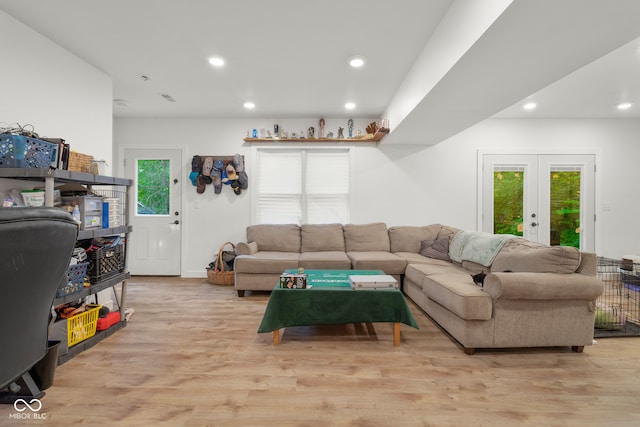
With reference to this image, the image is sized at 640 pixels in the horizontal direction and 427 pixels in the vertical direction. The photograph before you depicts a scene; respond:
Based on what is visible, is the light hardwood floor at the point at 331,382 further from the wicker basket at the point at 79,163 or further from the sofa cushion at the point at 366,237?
the sofa cushion at the point at 366,237

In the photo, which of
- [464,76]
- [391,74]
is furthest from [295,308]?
[391,74]

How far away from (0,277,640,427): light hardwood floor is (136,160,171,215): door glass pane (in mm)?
2521

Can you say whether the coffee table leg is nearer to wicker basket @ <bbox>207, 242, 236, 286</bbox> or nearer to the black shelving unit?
the black shelving unit

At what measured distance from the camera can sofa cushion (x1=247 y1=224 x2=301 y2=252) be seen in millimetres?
4496

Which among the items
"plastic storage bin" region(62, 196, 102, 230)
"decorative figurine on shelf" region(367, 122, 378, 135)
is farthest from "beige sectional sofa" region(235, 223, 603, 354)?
"plastic storage bin" region(62, 196, 102, 230)

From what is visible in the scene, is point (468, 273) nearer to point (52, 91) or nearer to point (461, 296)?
point (461, 296)

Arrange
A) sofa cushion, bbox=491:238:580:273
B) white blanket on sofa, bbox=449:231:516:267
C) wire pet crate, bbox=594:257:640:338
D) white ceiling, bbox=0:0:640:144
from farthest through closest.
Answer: white blanket on sofa, bbox=449:231:516:267 → wire pet crate, bbox=594:257:640:338 → sofa cushion, bbox=491:238:580:273 → white ceiling, bbox=0:0:640:144

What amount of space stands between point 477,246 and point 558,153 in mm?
2909

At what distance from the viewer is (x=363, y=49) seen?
2814 millimetres

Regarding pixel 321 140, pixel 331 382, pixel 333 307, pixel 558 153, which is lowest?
pixel 331 382

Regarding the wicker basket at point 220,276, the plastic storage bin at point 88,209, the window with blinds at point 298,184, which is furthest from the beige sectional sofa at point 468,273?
the plastic storage bin at point 88,209

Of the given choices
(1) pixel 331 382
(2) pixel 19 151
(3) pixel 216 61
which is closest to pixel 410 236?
(1) pixel 331 382

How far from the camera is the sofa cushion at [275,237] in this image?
450 cm

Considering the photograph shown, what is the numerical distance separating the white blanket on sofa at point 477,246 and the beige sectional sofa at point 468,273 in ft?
0.04
